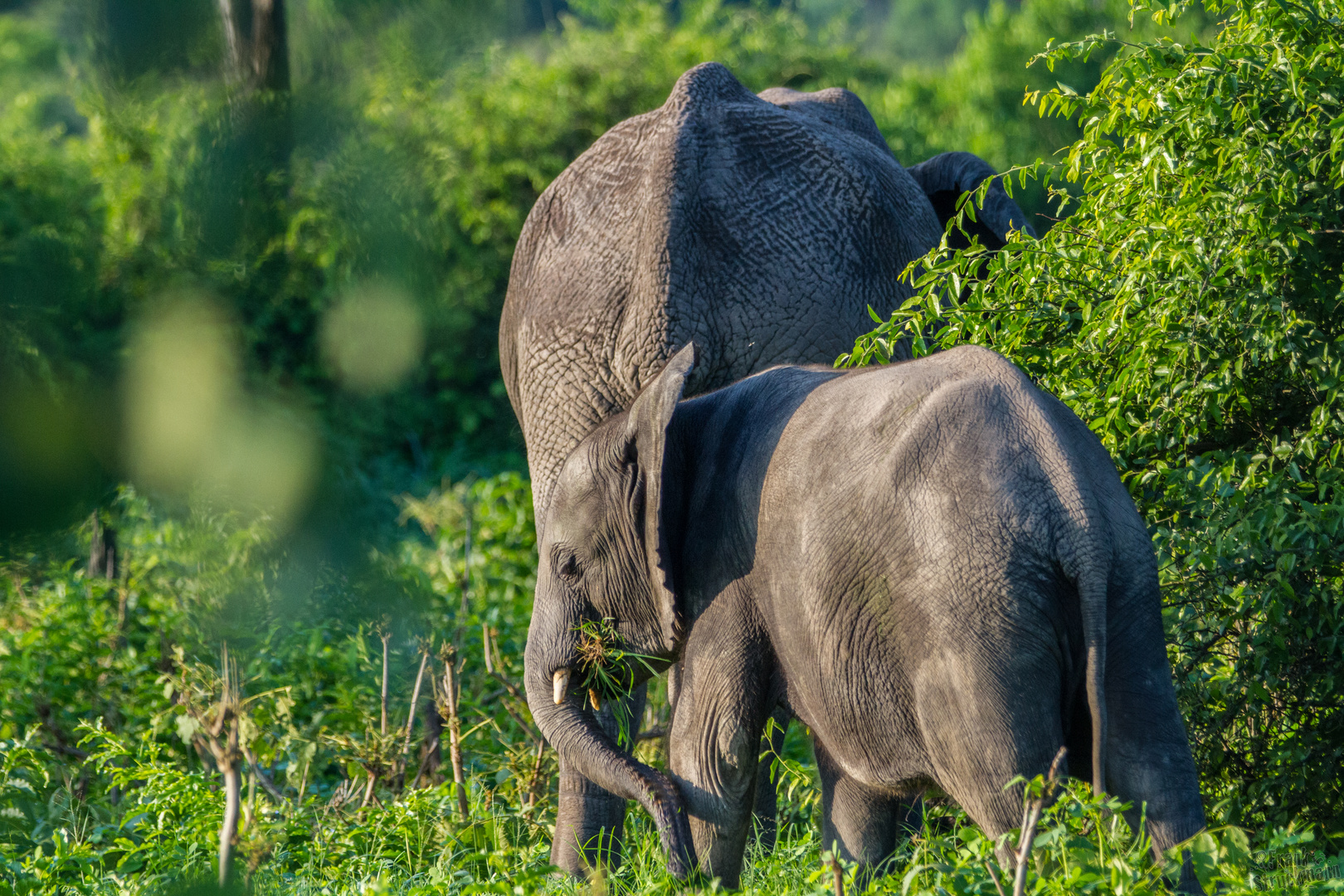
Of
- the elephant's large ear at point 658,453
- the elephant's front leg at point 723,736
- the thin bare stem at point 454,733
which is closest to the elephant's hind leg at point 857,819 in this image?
the elephant's front leg at point 723,736

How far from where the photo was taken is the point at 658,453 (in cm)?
372

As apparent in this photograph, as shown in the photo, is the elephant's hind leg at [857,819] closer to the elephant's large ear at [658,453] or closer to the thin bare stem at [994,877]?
the elephant's large ear at [658,453]

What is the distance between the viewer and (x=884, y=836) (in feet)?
12.5

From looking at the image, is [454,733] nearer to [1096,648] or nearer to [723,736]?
[723,736]

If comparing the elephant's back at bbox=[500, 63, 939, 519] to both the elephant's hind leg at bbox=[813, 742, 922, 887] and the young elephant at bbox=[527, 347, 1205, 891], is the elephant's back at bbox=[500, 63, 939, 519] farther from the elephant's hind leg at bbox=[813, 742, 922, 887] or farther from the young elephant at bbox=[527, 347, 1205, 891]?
the elephant's hind leg at bbox=[813, 742, 922, 887]

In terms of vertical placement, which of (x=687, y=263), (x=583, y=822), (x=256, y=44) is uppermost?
(x=256, y=44)

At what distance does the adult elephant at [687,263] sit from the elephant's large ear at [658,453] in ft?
2.00

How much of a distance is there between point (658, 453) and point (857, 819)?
1122 mm

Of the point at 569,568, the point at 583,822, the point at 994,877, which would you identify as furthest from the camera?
the point at 583,822

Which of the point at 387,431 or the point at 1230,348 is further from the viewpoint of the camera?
the point at 1230,348

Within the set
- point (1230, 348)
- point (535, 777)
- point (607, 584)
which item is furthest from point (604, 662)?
point (1230, 348)

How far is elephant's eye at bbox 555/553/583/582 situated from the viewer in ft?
13.5

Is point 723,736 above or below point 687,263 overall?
below

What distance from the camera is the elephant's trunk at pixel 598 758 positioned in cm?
362
